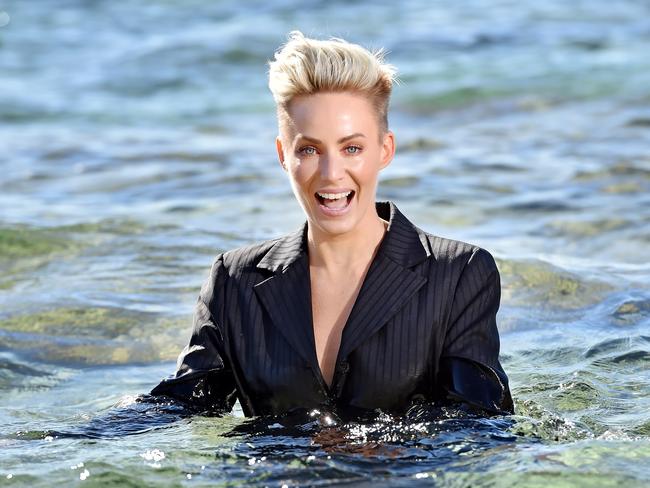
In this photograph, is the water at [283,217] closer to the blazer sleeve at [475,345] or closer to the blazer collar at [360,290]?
the blazer sleeve at [475,345]

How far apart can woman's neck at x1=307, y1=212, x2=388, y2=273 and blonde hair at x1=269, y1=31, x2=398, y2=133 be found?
48 cm

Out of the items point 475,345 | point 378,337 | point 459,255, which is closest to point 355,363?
point 378,337

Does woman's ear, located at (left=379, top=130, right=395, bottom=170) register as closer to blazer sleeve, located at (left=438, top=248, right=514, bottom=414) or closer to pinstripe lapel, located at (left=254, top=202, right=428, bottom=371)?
pinstripe lapel, located at (left=254, top=202, right=428, bottom=371)

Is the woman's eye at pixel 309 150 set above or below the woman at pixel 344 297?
above

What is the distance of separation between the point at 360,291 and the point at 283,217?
5.28 meters

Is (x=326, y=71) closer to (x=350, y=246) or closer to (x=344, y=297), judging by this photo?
(x=350, y=246)

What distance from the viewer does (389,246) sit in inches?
182

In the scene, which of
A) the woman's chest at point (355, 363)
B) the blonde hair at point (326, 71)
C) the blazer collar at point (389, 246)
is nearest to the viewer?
the blonde hair at point (326, 71)

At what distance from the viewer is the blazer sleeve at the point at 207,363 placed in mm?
4688

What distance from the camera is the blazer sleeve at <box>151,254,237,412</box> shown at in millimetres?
4688

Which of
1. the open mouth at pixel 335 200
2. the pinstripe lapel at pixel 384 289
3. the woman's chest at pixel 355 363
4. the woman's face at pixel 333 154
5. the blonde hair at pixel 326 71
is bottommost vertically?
the woman's chest at pixel 355 363

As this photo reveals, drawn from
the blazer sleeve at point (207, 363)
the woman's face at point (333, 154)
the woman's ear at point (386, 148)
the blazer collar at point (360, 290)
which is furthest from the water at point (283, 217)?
the woman's ear at point (386, 148)

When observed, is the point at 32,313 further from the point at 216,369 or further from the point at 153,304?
the point at 216,369

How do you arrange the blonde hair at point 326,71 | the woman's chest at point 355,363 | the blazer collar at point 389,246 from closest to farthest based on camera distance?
1. the blonde hair at point 326,71
2. the woman's chest at point 355,363
3. the blazer collar at point 389,246
